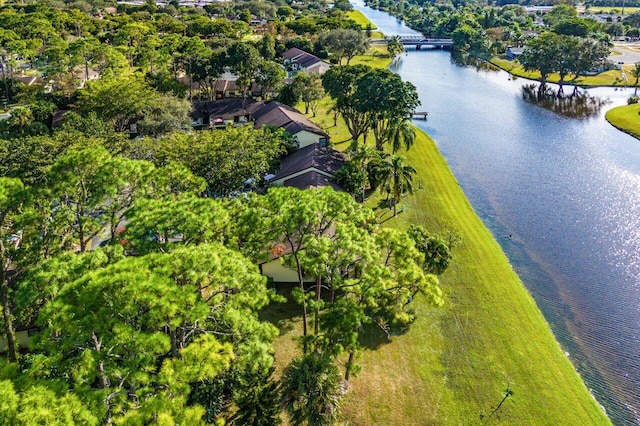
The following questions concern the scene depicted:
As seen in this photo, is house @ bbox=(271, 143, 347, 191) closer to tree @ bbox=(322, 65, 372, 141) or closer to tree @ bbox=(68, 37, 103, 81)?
tree @ bbox=(322, 65, 372, 141)

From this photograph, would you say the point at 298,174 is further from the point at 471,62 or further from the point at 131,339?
the point at 471,62

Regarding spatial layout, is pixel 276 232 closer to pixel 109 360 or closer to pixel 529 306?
pixel 109 360

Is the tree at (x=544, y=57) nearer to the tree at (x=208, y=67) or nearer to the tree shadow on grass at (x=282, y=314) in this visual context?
the tree at (x=208, y=67)

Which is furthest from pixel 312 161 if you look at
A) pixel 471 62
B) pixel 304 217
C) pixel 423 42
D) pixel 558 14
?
pixel 558 14

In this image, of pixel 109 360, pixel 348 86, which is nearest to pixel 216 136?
pixel 348 86

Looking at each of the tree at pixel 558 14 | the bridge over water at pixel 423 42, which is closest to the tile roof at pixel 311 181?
the bridge over water at pixel 423 42

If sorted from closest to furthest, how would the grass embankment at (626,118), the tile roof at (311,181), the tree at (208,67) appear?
the tile roof at (311,181) < the grass embankment at (626,118) < the tree at (208,67)
